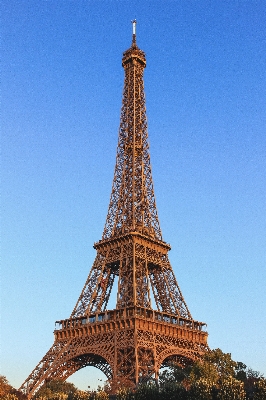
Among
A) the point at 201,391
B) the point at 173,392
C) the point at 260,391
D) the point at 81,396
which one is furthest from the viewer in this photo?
the point at 81,396

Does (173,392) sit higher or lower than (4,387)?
lower

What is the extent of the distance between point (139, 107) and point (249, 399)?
44.7 m

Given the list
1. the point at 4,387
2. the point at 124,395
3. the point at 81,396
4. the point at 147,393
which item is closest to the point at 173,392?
the point at 147,393

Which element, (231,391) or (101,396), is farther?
(101,396)

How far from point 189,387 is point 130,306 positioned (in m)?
9.92

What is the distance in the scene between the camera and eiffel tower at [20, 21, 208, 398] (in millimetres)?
47188

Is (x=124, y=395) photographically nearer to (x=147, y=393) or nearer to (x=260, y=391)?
(x=147, y=393)

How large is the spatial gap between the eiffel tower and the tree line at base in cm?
198

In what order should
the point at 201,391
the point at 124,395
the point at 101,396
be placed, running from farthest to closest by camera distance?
the point at 101,396
the point at 124,395
the point at 201,391

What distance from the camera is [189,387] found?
42.4m

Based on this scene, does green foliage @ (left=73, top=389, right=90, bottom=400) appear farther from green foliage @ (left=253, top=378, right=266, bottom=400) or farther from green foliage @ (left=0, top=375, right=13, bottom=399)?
green foliage @ (left=253, top=378, right=266, bottom=400)

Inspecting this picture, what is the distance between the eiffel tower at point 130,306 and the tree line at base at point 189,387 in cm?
198

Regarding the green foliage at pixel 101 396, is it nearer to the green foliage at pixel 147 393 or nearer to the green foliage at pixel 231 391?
the green foliage at pixel 147 393

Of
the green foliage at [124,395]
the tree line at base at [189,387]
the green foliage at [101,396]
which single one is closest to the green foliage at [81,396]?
the tree line at base at [189,387]
